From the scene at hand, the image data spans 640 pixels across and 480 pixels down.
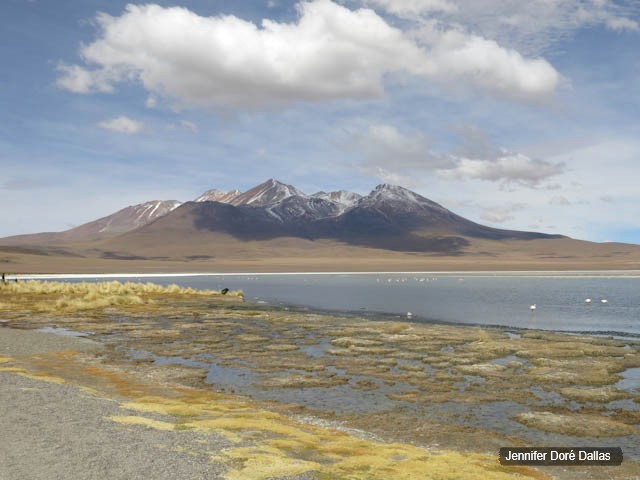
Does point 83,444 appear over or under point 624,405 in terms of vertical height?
over

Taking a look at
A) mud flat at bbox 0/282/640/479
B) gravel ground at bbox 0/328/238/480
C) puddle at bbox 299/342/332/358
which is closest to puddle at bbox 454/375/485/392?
mud flat at bbox 0/282/640/479

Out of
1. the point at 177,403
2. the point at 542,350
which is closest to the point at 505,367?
the point at 542,350

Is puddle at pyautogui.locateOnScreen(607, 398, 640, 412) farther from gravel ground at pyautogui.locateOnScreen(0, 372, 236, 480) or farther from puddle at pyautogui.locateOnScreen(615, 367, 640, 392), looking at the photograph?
gravel ground at pyautogui.locateOnScreen(0, 372, 236, 480)

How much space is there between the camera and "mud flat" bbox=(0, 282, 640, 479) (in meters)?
12.1

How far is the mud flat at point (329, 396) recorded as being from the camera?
12.1 m

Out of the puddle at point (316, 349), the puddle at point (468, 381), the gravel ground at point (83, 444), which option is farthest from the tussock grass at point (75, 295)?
the puddle at point (468, 381)

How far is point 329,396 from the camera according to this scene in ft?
63.3

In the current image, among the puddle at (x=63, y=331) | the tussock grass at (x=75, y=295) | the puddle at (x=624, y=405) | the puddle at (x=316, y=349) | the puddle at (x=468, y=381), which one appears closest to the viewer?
the puddle at (x=624, y=405)

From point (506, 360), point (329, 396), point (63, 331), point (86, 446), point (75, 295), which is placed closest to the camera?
point (86, 446)

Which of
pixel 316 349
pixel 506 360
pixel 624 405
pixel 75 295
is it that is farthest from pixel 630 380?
pixel 75 295

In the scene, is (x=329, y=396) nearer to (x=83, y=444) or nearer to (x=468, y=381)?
(x=468, y=381)

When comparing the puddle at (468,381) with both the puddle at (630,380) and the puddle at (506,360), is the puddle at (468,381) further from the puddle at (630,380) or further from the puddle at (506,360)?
the puddle at (630,380)

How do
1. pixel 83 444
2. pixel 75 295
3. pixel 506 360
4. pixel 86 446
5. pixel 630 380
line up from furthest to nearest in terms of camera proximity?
1. pixel 75 295
2. pixel 506 360
3. pixel 630 380
4. pixel 83 444
5. pixel 86 446

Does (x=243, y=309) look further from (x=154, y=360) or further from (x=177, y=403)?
(x=177, y=403)
